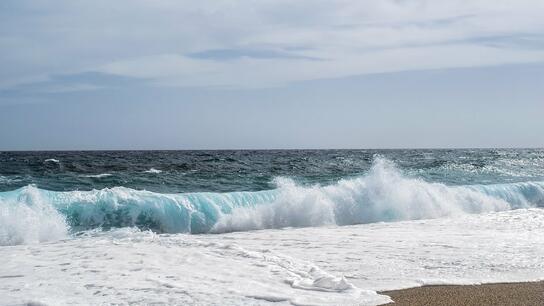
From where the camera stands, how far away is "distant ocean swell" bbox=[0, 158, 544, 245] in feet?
37.4

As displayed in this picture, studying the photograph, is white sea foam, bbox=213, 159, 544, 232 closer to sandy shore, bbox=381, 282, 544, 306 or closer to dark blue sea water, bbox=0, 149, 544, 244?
dark blue sea water, bbox=0, 149, 544, 244

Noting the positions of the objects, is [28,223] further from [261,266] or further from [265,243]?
[261,266]

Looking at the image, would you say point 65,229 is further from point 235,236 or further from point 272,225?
point 272,225

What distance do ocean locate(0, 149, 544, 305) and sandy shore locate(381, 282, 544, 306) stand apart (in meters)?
0.25

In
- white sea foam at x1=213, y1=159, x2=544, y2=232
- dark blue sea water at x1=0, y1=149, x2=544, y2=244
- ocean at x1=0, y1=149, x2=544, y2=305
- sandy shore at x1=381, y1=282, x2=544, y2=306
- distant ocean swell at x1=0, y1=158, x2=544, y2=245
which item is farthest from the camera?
white sea foam at x1=213, y1=159, x2=544, y2=232

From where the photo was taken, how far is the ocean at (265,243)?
20.6ft

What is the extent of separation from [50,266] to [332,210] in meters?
8.31

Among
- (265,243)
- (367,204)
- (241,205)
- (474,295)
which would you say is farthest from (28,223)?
(367,204)

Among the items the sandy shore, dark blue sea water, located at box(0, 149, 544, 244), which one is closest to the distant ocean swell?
dark blue sea water, located at box(0, 149, 544, 244)

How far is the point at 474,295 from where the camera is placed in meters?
6.25

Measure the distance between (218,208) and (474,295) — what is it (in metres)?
8.45

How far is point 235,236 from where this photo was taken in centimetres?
1116

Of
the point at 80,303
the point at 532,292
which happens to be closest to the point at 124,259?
the point at 80,303

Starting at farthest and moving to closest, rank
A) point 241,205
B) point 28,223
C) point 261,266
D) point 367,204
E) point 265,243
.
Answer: point 367,204
point 241,205
point 28,223
point 265,243
point 261,266
